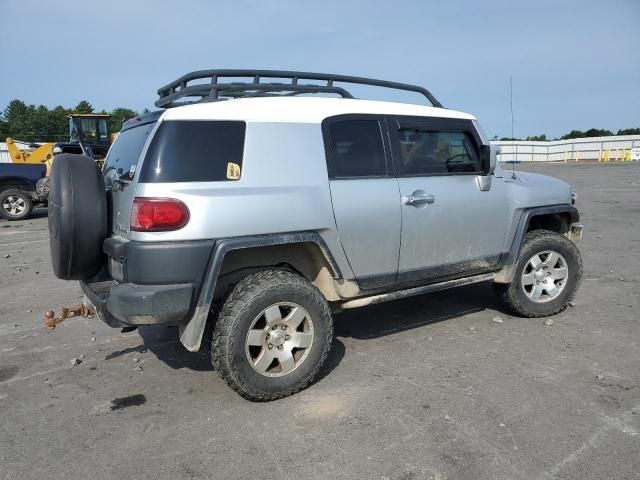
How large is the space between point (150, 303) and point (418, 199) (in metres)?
2.15

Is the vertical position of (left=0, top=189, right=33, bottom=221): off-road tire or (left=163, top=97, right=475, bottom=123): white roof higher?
(left=163, top=97, right=475, bottom=123): white roof

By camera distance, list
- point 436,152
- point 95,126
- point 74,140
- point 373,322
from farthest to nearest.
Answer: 1. point 95,126
2. point 74,140
3. point 373,322
4. point 436,152

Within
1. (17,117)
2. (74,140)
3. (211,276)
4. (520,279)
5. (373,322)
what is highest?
(17,117)

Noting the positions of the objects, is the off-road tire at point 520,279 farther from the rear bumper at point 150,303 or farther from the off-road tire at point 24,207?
the off-road tire at point 24,207

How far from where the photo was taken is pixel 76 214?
3.40m

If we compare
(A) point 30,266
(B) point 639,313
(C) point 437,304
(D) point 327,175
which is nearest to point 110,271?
(D) point 327,175

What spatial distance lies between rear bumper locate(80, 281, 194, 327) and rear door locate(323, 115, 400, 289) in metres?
1.20

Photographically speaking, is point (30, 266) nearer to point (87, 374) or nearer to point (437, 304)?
point (87, 374)

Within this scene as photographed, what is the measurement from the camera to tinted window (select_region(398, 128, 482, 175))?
4.14 metres

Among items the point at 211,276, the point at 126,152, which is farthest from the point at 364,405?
the point at 126,152

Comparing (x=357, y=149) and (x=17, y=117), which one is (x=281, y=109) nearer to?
(x=357, y=149)

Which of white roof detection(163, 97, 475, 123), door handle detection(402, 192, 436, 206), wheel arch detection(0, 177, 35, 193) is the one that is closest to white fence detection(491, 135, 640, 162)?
wheel arch detection(0, 177, 35, 193)

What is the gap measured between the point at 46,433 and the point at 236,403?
1.17 m

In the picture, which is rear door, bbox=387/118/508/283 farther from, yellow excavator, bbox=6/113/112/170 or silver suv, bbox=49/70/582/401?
yellow excavator, bbox=6/113/112/170
